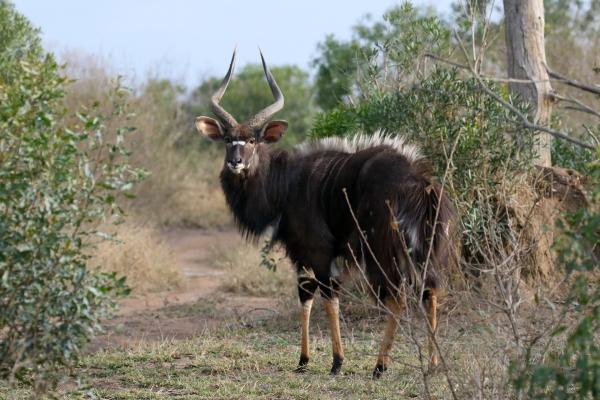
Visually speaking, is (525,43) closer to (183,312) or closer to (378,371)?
(378,371)

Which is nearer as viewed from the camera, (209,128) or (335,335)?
(335,335)

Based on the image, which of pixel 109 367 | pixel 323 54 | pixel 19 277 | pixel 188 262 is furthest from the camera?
pixel 323 54

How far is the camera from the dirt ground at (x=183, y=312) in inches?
368

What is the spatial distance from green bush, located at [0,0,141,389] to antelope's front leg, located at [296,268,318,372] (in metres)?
2.83

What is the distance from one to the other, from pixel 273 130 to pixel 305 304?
162 centimetres

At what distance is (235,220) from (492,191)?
2380 millimetres

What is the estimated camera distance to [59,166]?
183 inches

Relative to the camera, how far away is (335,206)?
735 cm

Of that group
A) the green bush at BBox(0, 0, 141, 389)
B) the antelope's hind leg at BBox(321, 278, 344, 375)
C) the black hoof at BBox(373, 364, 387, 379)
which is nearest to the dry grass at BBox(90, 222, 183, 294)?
the antelope's hind leg at BBox(321, 278, 344, 375)

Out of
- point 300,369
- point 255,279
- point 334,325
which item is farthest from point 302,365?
point 255,279

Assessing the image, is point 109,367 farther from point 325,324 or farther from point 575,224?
point 575,224

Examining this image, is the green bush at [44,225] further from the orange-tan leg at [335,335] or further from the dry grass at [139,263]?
the dry grass at [139,263]

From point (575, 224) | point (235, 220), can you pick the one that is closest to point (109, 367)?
point (235, 220)

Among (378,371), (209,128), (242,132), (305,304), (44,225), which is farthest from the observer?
(209,128)
